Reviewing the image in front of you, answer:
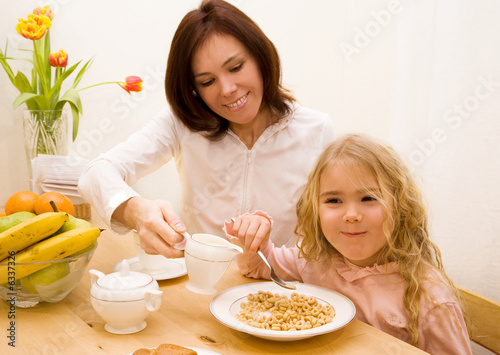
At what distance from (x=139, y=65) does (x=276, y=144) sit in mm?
1014

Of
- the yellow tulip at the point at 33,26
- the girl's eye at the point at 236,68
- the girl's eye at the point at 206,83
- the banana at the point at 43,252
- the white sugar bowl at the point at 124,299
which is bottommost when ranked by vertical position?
the white sugar bowl at the point at 124,299

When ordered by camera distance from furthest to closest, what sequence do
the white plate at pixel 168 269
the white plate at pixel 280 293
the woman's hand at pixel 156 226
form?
1. the white plate at pixel 168 269
2. the woman's hand at pixel 156 226
3. the white plate at pixel 280 293

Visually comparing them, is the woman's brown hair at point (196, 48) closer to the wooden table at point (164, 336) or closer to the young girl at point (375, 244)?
the young girl at point (375, 244)

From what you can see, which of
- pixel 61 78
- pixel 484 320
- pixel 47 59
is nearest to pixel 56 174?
pixel 61 78

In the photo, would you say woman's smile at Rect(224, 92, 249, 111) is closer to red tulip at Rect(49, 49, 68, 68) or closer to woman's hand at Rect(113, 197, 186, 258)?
woman's hand at Rect(113, 197, 186, 258)

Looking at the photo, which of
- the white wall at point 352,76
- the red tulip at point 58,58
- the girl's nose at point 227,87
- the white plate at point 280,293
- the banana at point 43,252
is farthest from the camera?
the red tulip at point 58,58

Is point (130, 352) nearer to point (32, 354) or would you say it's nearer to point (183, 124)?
point (32, 354)

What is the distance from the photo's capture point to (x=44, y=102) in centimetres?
200

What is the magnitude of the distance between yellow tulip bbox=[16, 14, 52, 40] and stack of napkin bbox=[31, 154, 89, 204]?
444mm

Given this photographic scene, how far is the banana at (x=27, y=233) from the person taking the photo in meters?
1.00

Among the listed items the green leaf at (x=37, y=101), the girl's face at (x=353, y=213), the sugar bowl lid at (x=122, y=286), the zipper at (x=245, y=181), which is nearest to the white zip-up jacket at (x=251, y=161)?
the zipper at (x=245, y=181)

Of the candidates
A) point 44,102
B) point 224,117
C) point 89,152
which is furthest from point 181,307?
point 89,152

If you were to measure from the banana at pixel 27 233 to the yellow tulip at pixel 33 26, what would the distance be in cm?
102

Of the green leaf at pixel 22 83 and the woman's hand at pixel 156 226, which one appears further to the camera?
the green leaf at pixel 22 83
